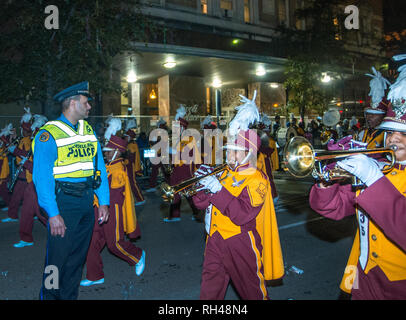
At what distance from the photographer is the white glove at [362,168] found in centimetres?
203

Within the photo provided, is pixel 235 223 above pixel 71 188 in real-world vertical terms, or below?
below

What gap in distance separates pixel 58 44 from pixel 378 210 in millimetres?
9735

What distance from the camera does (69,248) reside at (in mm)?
3307

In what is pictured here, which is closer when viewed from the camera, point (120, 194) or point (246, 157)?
point (246, 157)

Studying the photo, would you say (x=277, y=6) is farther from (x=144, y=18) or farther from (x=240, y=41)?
(x=144, y=18)

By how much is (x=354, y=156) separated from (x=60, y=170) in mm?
2450

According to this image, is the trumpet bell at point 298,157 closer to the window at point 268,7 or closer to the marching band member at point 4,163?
the marching band member at point 4,163

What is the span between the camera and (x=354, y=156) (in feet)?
6.73

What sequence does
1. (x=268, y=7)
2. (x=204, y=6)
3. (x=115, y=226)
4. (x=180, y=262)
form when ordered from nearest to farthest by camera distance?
(x=115, y=226)
(x=180, y=262)
(x=204, y=6)
(x=268, y=7)

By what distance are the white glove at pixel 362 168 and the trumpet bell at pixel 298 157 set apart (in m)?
0.36

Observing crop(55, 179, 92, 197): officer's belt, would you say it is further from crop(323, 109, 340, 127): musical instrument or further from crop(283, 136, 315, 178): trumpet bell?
crop(323, 109, 340, 127): musical instrument

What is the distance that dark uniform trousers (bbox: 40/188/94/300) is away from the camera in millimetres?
3236

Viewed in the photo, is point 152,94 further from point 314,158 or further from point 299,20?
point 314,158

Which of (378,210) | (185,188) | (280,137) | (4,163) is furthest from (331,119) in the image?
(378,210)
